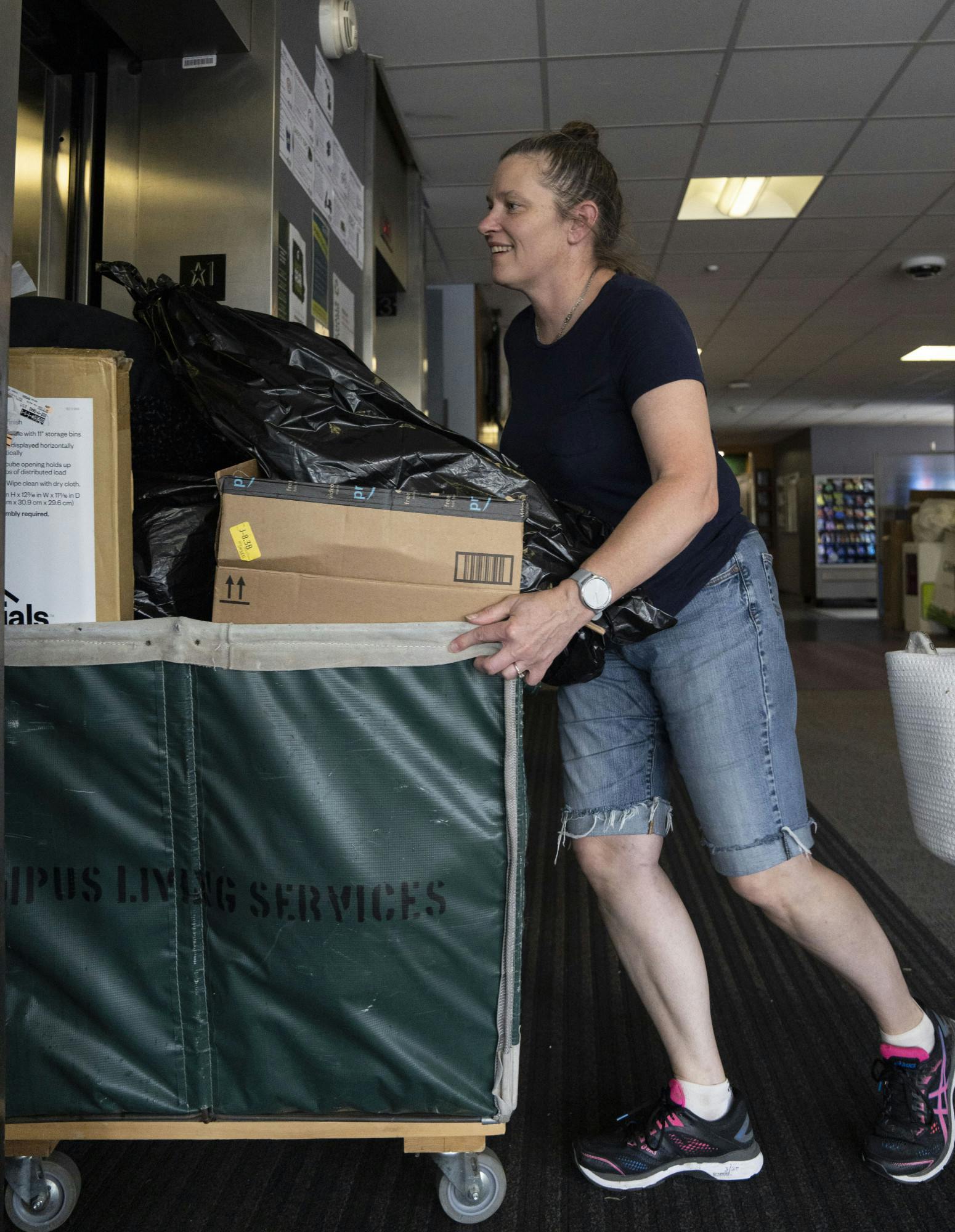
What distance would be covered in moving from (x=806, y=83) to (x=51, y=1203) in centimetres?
400

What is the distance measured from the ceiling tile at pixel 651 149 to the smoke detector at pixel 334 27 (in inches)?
62.6

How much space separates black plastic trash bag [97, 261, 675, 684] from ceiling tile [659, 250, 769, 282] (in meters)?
4.98

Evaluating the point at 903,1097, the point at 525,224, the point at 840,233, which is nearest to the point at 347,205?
the point at 525,224

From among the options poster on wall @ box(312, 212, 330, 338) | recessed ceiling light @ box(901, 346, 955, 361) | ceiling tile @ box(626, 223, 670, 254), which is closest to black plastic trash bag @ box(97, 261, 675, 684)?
poster on wall @ box(312, 212, 330, 338)

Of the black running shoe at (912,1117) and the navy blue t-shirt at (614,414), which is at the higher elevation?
the navy blue t-shirt at (614,414)

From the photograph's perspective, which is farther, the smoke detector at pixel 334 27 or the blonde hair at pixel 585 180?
the smoke detector at pixel 334 27

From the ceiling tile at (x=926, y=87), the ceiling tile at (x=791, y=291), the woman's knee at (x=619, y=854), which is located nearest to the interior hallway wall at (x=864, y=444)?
the ceiling tile at (x=791, y=291)

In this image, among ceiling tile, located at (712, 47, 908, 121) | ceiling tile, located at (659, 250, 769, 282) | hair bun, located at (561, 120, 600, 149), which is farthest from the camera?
ceiling tile, located at (659, 250, 769, 282)

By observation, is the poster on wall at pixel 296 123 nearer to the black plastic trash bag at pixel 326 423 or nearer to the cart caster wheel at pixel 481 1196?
the black plastic trash bag at pixel 326 423

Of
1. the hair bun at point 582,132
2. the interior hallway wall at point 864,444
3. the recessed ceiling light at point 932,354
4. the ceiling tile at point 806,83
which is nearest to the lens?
the hair bun at point 582,132

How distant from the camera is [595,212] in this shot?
4.21 feet

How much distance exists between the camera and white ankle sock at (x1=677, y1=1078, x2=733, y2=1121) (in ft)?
4.00

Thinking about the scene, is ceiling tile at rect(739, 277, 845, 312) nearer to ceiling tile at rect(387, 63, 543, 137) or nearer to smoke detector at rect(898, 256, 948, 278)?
smoke detector at rect(898, 256, 948, 278)

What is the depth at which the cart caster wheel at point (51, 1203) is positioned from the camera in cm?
109
